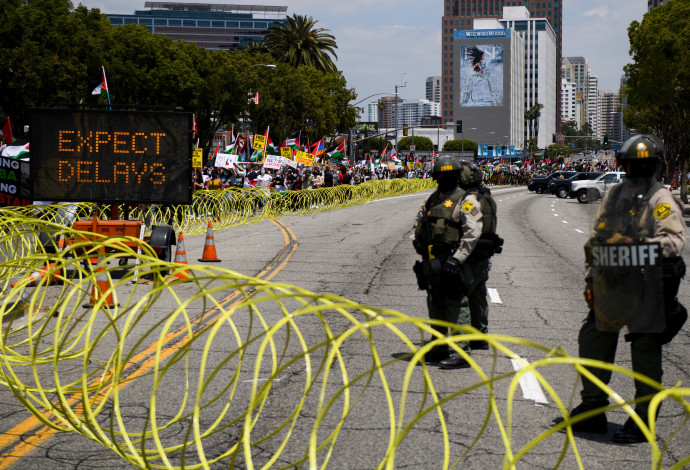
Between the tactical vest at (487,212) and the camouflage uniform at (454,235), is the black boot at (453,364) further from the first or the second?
the tactical vest at (487,212)

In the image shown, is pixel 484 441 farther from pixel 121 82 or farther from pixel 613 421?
pixel 121 82

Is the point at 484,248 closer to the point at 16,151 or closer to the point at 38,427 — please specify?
the point at 38,427

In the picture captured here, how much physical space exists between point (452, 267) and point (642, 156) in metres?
2.27

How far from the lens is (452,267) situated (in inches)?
283

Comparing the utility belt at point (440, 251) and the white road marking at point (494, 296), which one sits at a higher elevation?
the utility belt at point (440, 251)

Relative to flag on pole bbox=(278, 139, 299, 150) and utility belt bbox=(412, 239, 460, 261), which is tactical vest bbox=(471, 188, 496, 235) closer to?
utility belt bbox=(412, 239, 460, 261)

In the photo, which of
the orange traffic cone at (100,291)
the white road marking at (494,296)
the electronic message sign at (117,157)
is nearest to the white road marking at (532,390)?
the orange traffic cone at (100,291)

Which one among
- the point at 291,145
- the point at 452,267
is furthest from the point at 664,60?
the point at 452,267

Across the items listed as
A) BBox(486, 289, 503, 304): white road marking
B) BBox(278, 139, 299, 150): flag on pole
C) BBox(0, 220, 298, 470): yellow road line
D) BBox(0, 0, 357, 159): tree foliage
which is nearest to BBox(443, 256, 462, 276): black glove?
BBox(0, 220, 298, 470): yellow road line

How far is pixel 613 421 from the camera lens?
5871 mm

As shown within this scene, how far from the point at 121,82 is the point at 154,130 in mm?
35229

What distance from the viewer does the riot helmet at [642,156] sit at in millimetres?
5266

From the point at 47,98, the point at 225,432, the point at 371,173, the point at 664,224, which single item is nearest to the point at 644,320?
the point at 664,224

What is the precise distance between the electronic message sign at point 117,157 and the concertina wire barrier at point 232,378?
245cm
